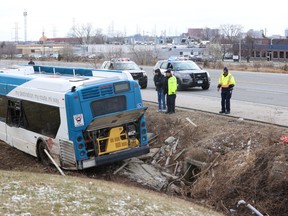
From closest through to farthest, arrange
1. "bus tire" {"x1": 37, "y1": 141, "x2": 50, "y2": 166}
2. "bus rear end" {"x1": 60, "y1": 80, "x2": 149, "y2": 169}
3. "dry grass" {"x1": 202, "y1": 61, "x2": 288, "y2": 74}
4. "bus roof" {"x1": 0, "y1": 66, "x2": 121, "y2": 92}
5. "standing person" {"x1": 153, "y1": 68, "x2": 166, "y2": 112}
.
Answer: "bus rear end" {"x1": 60, "y1": 80, "x2": 149, "y2": 169} → "bus roof" {"x1": 0, "y1": 66, "x2": 121, "y2": 92} → "bus tire" {"x1": 37, "y1": 141, "x2": 50, "y2": 166} → "standing person" {"x1": 153, "y1": 68, "x2": 166, "y2": 112} → "dry grass" {"x1": 202, "y1": 61, "x2": 288, "y2": 74}

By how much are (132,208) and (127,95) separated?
17.4 feet

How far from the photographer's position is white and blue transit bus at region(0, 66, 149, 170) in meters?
12.5

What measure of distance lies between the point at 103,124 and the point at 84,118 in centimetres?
61

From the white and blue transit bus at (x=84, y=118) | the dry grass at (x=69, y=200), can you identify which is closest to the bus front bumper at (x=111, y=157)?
the white and blue transit bus at (x=84, y=118)

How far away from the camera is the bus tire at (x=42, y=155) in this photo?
14.0 m

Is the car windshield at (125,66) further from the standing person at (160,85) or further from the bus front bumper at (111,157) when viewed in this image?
the bus front bumper at (111,157)

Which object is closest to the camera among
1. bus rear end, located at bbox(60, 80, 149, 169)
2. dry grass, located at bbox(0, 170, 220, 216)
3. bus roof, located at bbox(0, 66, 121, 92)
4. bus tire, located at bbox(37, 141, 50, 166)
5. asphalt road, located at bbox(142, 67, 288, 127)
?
dry grass, located at bbox(0, 170, 220, 216)

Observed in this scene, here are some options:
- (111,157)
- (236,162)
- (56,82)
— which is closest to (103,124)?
(111,157)

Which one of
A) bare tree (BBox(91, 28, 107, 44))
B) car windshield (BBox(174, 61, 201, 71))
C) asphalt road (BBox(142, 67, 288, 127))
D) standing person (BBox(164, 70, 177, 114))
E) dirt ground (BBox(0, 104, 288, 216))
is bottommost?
dirt ground (BBox(0, 104, 288, 216))

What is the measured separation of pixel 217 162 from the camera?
13.2 m

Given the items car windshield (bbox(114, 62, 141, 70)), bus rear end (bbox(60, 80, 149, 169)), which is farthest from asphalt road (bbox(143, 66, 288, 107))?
bus rear end (bbox(60, 80, 149, 169))

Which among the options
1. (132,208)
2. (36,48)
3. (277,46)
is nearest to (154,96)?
(132,208)

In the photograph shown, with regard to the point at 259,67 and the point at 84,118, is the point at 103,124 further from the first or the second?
the point at 259,67

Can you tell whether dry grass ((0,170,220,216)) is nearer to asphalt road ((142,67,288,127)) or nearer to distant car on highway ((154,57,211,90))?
asphalt road ((142,67,288,127))
